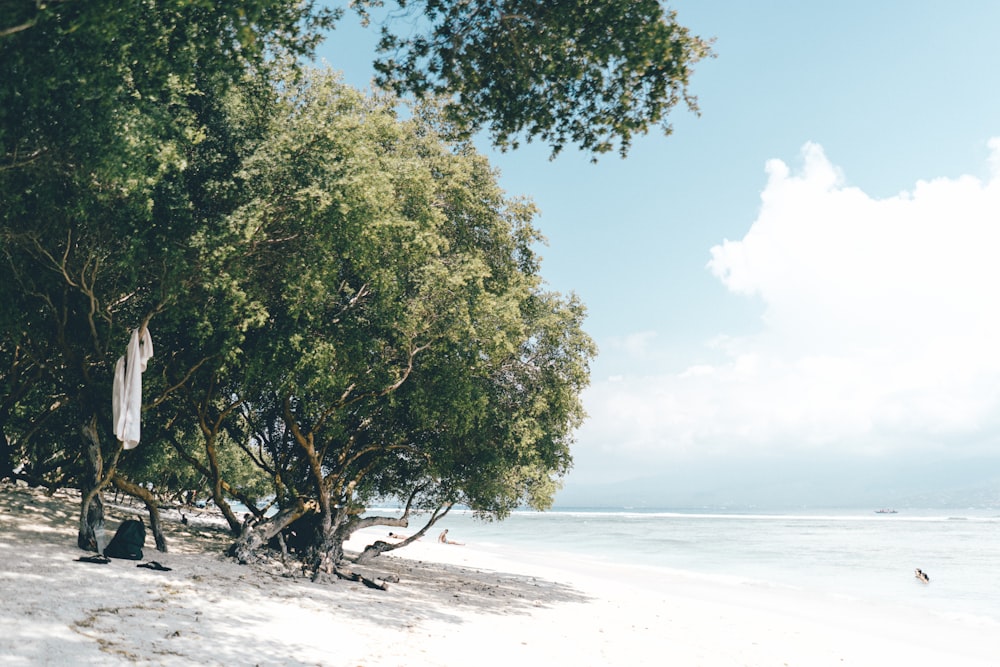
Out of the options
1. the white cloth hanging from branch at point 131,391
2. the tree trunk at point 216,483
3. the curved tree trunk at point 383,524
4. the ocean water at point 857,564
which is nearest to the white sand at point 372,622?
the curved tree trunk at point 383,524

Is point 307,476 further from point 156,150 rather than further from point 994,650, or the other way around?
point 994,650

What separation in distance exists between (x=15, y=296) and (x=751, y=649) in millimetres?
15383

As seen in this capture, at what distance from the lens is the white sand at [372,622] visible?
740 centimetres

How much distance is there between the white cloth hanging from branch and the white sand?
2256mm

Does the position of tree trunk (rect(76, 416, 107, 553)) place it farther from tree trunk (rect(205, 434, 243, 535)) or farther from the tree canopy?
tree trunk (rect(205, 434, 243, 535))

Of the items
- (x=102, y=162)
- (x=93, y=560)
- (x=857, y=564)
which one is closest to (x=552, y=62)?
(x=102, y=162)

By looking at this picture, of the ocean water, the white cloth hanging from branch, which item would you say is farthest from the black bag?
the ocean water

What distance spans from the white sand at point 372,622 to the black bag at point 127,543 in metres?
0.67

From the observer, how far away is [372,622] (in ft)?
35.2

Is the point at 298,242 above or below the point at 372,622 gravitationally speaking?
above

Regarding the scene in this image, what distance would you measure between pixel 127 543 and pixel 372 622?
525 cm

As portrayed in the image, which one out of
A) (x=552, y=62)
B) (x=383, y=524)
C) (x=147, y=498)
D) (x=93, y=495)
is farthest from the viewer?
(x=383, y=524)

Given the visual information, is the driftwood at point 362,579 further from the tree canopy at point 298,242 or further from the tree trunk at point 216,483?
the tree trunk at point 216,483

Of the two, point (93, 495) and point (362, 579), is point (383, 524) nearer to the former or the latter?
point (362, 579)
